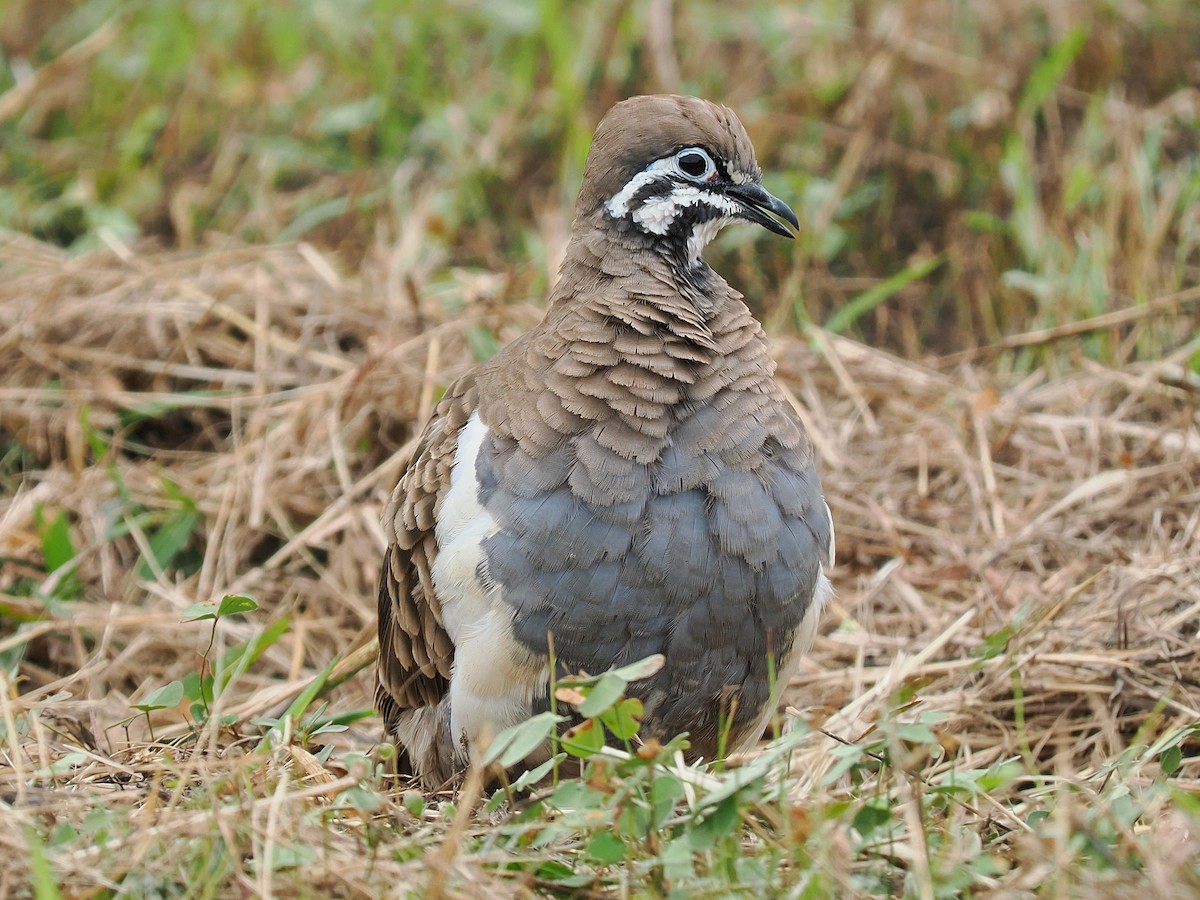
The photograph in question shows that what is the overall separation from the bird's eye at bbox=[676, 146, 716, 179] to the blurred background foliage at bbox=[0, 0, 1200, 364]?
187 cm

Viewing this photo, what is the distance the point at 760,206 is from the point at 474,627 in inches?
47.0

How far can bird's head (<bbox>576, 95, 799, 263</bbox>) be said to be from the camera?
3.04 metres

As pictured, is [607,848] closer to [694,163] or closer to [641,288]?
[641,288]

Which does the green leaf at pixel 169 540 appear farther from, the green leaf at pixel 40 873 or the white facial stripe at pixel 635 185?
the green leaf at pixel 40 873

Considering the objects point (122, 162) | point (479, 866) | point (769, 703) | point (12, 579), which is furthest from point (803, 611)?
point (122, 162)

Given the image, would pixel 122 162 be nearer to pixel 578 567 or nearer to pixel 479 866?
pixel 578 567

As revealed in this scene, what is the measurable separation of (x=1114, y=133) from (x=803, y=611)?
3471 millimetres

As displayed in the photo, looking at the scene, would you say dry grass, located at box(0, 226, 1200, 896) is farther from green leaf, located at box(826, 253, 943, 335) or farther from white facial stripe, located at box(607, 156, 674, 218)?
white facial stripe, located at box(607, 156, 674, 218)

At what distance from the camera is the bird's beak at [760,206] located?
3.16 meters

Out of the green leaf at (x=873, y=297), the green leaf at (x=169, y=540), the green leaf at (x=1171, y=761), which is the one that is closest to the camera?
the green leaf at (x=1171, y=761)

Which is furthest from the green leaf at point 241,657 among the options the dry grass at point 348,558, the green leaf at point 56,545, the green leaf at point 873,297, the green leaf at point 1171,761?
the green leaf at point 873,297

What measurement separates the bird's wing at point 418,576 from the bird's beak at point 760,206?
76cm

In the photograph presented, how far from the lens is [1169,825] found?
2271 millimetres

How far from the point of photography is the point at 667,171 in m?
3.06
